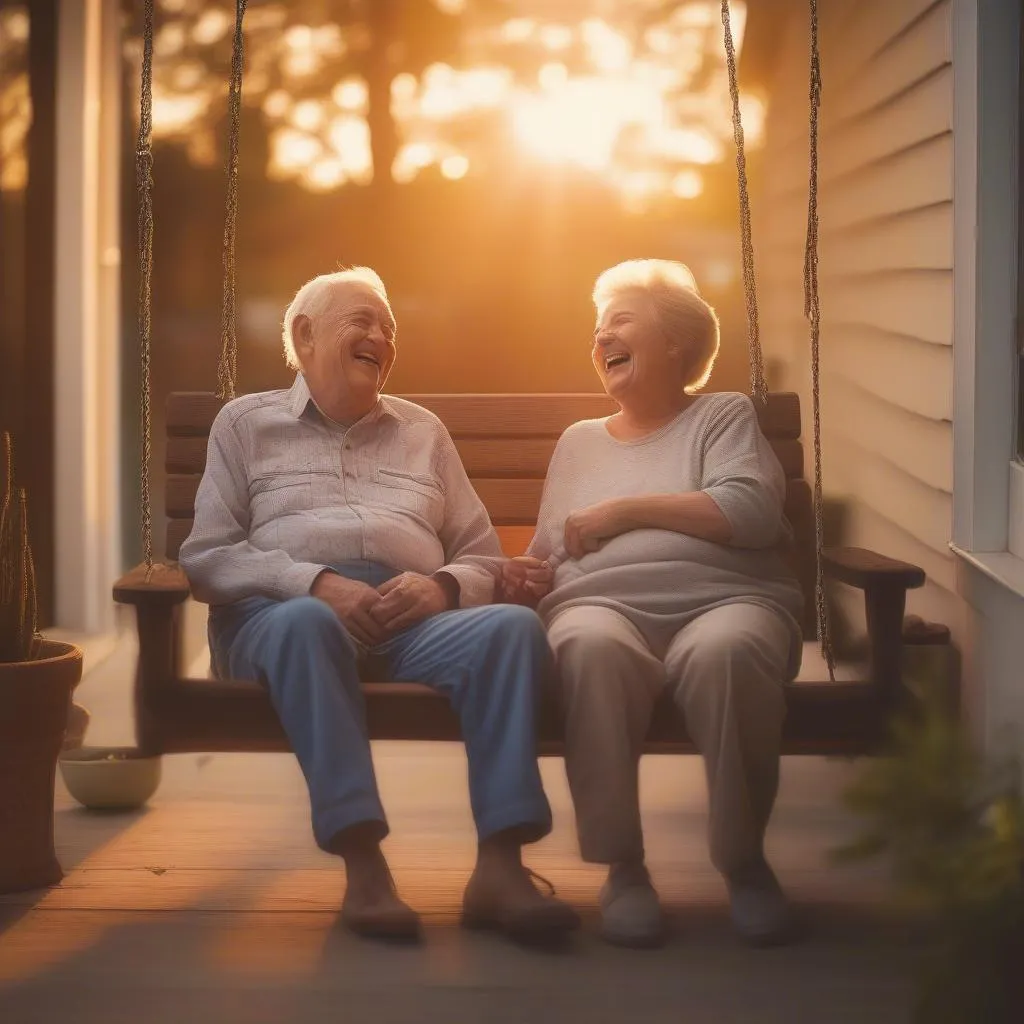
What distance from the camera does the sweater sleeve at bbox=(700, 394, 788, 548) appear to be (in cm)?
243

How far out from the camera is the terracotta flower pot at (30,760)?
7.98ft

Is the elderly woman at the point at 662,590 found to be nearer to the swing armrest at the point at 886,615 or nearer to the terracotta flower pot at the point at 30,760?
the swing armrest at the point at 886,615

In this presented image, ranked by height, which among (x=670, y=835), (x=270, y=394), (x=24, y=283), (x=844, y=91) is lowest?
(x=670, y=835)

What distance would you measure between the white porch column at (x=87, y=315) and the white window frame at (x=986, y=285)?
10.0 ft

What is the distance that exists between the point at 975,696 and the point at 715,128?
2.41 meters

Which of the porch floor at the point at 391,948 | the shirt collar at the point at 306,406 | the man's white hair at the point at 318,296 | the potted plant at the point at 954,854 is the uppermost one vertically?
the man's white hair at the point at 318,296

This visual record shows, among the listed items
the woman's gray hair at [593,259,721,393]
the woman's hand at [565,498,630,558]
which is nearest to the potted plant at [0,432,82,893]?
the woman's hand at [565,498,630,558]

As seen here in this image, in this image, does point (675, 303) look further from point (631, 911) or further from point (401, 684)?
point (631, 911)

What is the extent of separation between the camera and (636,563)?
245cm

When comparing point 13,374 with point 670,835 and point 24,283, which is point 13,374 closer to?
point 24,283

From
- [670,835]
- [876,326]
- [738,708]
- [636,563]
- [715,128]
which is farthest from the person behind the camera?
[715,128]

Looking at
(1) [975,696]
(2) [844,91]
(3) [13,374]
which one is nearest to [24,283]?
(3) [13,374]

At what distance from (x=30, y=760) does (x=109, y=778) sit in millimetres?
583

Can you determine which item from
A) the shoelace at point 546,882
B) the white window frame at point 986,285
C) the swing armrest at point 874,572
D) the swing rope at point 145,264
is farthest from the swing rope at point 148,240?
the white window frame at point 986,285
